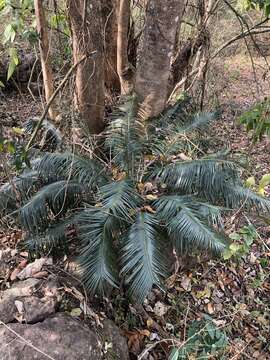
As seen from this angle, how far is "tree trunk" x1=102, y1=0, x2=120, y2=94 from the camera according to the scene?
181 inches

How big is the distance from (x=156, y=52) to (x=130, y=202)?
5.32 feet

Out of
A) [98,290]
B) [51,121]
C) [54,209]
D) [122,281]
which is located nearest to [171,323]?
[122,281]

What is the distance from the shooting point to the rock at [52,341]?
2150mm

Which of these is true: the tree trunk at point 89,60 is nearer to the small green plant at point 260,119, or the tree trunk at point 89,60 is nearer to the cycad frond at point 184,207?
the cycad frond at point 184,207

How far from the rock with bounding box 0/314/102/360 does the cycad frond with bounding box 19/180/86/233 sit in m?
0.73

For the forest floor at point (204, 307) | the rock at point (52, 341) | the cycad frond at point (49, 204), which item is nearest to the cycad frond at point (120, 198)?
the cycad frond at point (49, 204)

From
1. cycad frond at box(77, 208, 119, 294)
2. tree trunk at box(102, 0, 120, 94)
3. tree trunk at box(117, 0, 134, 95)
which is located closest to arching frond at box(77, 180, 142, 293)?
cycad frond at box(77, 208, 119, 294)

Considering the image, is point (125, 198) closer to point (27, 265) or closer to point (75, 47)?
point (27, 265)

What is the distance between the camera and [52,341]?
2238 mm

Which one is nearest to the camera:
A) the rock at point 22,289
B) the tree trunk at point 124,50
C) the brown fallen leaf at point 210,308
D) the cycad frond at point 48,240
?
the rock at point 22,289

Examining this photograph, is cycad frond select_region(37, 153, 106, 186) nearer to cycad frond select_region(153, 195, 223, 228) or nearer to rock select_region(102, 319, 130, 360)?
cycad frond select_region(153, 195, 223, 228)

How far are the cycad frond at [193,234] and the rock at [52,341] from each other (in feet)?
2.84

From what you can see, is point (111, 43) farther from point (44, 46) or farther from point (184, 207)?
point (184, 207)

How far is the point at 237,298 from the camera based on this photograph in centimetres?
345
